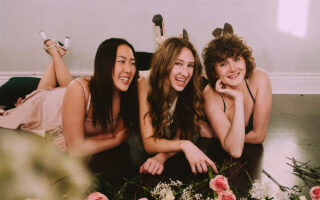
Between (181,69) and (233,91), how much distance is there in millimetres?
414

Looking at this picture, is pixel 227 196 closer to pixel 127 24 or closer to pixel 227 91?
pixel 227 91

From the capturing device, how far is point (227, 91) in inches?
65.5

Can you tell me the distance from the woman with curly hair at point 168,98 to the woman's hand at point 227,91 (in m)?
0.17

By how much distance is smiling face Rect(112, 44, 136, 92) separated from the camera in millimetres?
1561

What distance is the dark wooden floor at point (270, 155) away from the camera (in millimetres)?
1551

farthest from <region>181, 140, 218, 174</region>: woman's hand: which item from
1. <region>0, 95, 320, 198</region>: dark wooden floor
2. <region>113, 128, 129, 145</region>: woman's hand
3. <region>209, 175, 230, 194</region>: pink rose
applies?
<region>113, 128, 129, 145</region>: woman's hand

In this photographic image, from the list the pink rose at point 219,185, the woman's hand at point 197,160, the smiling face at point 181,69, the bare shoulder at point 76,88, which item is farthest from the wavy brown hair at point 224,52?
the pink rose at point 219,185

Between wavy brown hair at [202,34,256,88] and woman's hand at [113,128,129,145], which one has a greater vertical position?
wavy brown hair at [202,34,256,88]

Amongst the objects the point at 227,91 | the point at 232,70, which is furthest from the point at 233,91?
the point at 232,70

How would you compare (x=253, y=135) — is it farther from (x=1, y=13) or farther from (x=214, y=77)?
(x=1, y=13)

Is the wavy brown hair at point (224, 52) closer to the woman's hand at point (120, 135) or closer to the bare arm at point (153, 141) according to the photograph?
the bare arm at point (153, 141)

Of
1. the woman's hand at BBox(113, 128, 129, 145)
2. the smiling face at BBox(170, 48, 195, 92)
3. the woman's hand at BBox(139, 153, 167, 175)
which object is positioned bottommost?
the woman's hand at BBox(139, 153, 167, 175)

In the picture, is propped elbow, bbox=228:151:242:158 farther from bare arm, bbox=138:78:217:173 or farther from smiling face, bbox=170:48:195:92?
smiling face, bbox=170:48:195:92

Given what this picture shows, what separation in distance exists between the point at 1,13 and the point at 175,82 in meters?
3.31
